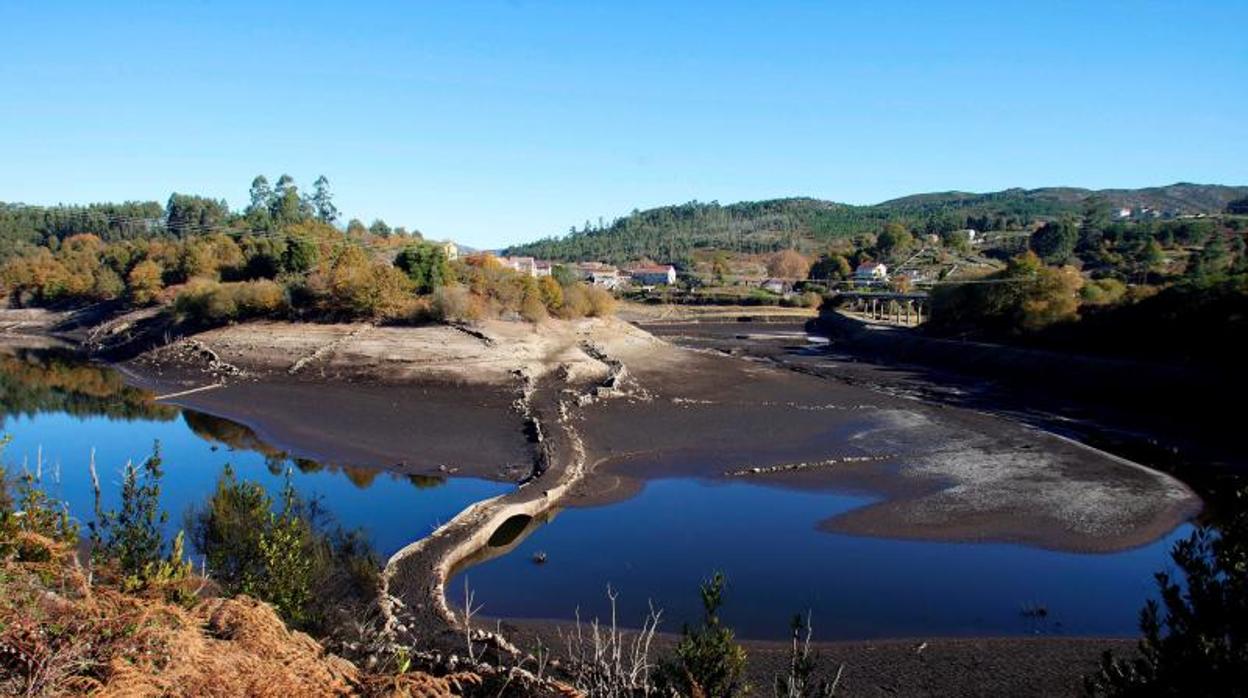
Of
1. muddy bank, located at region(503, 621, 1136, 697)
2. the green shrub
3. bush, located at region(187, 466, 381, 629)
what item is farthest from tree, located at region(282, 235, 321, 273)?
muddy bank, located at region(503, 621, 1136, 697)

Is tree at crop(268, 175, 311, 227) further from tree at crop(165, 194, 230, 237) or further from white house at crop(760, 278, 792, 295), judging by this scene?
white house at crop(760, 278, 792, 295)

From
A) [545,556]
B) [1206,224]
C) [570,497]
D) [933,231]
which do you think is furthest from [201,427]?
[933,231]

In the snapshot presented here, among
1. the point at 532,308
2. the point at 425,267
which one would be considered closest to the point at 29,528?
the point at 532,308

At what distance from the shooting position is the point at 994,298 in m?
66.6

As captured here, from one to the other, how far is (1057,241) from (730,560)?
128m

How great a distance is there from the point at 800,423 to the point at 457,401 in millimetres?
17617

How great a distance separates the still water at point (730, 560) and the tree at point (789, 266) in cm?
14210

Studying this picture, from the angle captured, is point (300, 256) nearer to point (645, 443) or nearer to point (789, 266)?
point (645, 443)

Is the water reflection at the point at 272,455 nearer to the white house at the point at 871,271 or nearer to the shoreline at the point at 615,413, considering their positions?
the shoreline at the point at 615,413

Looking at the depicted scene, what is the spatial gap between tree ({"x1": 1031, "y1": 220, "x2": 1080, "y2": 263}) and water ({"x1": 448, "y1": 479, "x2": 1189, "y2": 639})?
378 ft

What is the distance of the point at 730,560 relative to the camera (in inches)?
777

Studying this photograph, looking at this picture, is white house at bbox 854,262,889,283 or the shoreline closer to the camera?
Result: the shoreline

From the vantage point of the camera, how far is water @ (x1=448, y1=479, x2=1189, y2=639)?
53.7 ft

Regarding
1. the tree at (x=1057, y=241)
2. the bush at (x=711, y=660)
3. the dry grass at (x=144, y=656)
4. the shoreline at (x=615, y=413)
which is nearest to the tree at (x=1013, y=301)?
the shoreline at (x=615, y=413)
